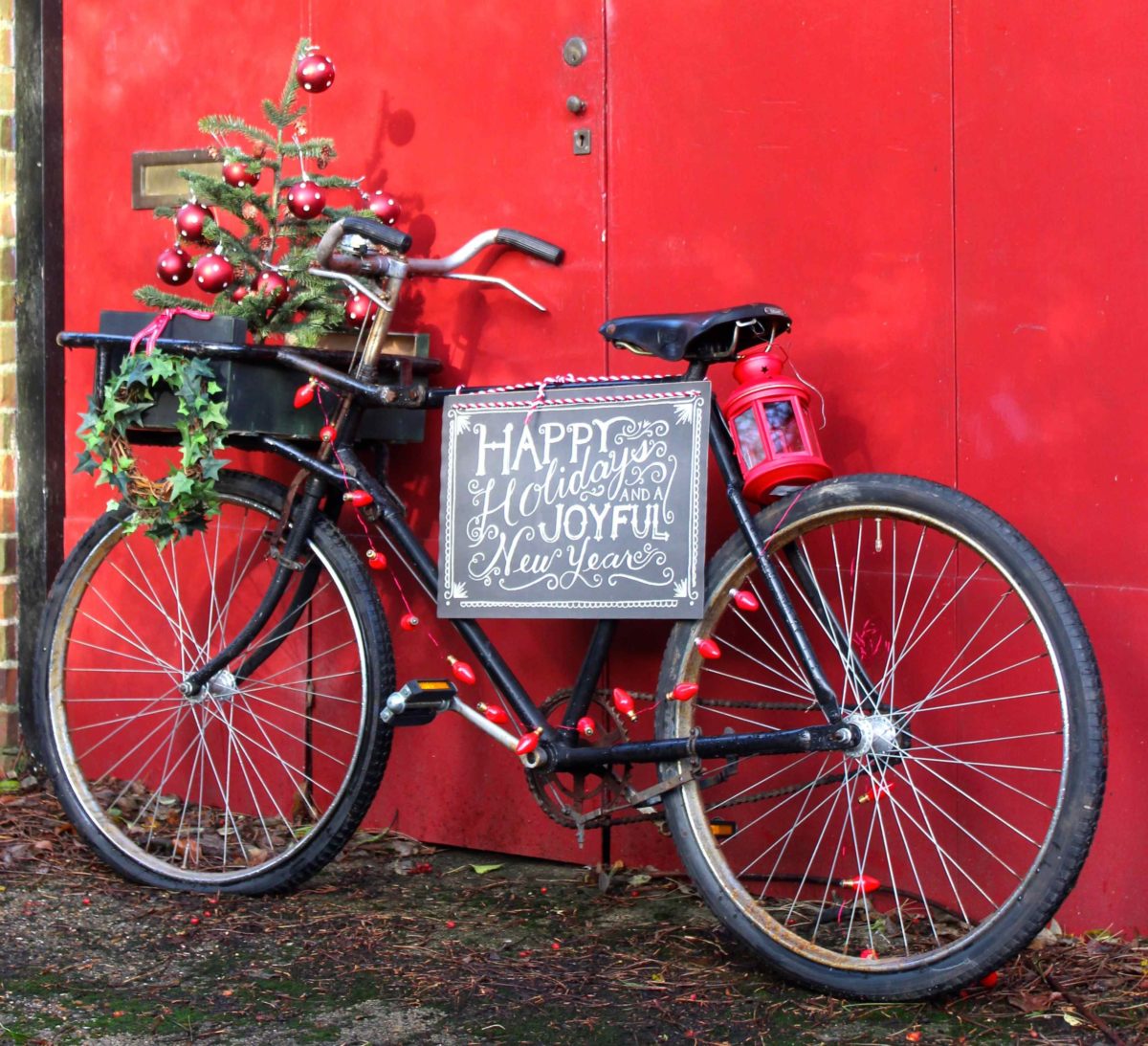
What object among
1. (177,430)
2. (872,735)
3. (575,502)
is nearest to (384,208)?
(177,430)

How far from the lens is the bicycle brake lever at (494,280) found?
366 centimetres

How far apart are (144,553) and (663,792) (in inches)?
79.8

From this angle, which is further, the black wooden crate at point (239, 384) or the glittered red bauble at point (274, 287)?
the glittered red bauble at point (274, 287)

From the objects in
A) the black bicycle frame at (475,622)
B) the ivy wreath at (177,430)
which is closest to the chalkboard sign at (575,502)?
the black bicycle frame at (475,622)

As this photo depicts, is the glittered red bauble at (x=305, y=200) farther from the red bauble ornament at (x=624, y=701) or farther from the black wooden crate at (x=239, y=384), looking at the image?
Result: the red bauble ornament at (x=624, y=701)

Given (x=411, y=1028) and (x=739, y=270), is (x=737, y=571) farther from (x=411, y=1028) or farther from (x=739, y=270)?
(x=411, y=1028)

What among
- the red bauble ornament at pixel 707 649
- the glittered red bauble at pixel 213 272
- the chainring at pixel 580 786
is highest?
the glittered red bauble at pixel 213 272

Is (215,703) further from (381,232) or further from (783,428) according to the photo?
(783,428)

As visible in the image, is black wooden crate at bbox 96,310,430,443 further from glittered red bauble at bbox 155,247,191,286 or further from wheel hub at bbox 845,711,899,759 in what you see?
wheel hub at bbox 845,711,899,759

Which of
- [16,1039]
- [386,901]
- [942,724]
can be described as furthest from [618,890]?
[16,1039]

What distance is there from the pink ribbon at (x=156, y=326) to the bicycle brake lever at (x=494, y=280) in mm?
572

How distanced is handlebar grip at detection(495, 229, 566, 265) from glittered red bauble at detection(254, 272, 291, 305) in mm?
540

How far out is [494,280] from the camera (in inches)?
144

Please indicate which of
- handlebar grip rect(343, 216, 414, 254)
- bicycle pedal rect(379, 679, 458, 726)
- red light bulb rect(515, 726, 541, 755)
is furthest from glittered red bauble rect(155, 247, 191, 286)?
red light bulb rect(515, 726, 541, 755)
